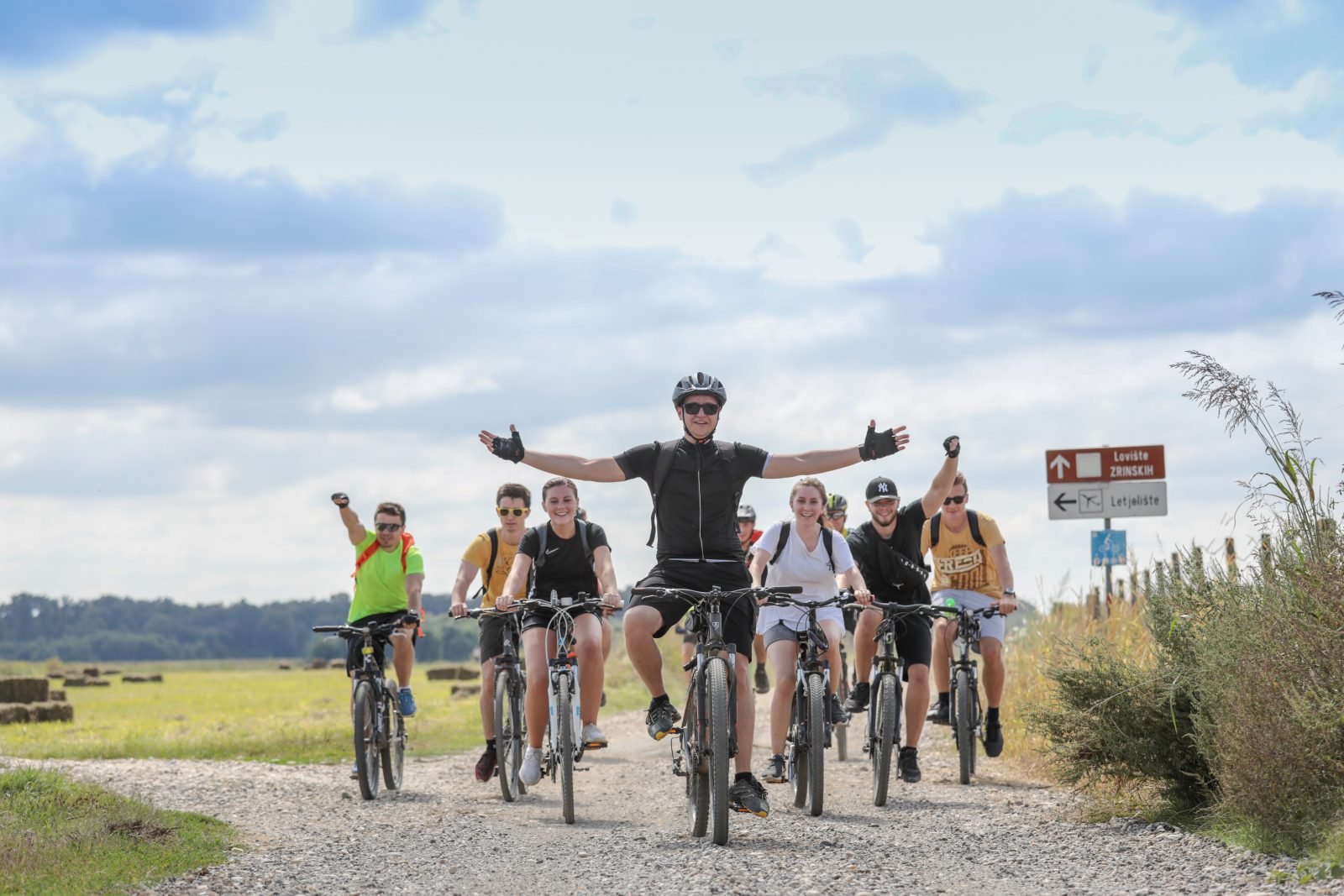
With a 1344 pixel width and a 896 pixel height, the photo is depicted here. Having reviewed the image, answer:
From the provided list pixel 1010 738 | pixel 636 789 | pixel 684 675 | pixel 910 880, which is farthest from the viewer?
pixel 684 675

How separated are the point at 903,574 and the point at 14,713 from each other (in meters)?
24.9

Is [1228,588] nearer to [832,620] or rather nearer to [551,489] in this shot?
[832,620]

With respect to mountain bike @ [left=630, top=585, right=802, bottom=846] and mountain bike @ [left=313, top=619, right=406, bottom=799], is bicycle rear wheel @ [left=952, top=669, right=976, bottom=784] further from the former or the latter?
mountain bike @ [left=313, top=619, right=406, bottom=799]

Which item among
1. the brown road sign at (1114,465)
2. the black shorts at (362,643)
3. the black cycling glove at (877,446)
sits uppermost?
the brown road sign at (1114,465)

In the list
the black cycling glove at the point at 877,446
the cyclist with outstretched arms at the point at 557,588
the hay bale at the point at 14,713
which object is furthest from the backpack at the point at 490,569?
the hay bale at the point at 14,713

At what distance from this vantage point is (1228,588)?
31.4 feet

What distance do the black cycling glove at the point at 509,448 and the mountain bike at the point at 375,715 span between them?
3.86 meters

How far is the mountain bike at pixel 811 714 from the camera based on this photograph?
10.5m

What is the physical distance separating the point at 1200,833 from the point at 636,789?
5165 mm

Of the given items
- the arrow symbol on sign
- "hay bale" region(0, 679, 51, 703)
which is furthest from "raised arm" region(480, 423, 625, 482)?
"hay bale" region(0, 679, 51, 703)

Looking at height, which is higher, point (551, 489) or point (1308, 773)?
point (551, 489)

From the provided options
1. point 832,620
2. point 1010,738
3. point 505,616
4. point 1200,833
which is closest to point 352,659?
point 505,616

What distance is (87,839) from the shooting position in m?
9.54

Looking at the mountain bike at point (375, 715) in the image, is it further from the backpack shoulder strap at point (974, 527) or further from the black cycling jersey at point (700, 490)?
the backpack shoulder strap at point (974, 527)
